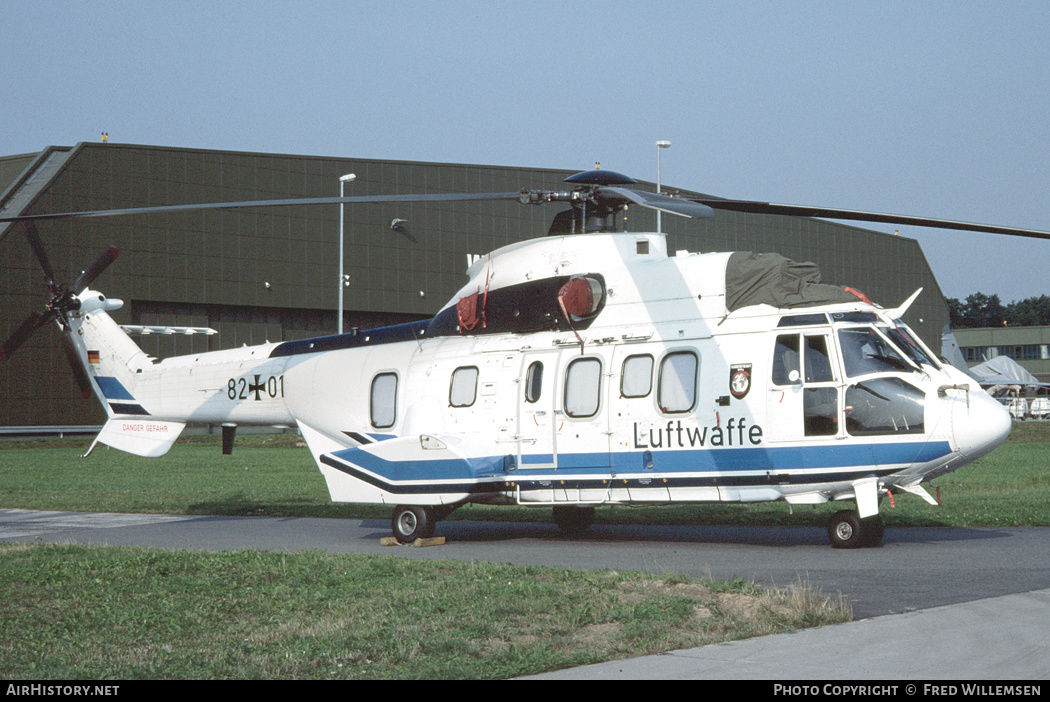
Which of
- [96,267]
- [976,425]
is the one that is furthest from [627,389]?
[96,267]

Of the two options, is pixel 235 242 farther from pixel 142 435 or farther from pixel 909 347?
pixel 909 347

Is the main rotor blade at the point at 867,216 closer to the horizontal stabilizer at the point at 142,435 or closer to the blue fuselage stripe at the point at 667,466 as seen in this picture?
the blue fuselage stripe at the point at 667,466

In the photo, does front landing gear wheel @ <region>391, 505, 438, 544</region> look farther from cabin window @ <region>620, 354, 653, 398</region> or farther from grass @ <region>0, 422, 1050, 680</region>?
cabin window @ <region>620, 354, 653, 398</region>

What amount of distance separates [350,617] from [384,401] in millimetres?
8534

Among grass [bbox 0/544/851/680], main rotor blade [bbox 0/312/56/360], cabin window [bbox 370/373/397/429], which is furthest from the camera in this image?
main rotor blade [bbox 0/312/56/360]

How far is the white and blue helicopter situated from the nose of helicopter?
0.8 inches

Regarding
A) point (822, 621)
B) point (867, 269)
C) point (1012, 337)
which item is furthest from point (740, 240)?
point (1012, 337)

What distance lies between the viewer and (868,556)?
40.1 ft

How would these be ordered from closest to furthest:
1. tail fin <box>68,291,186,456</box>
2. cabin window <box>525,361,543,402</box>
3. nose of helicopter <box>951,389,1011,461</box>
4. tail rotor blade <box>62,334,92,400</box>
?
1. nose of helicopter <box>951,389,1011,461</box>
2. cabin window <box>525,361,543,402</box>
3. tail fin <box>68,291,186,456</box>
4. tail rotor blade <box>62,334,92,400</box>

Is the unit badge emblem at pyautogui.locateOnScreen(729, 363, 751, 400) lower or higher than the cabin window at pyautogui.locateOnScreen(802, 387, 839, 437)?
higher

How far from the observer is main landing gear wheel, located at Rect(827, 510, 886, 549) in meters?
13.0

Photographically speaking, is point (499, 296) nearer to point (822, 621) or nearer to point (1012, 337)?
point (822, 621)

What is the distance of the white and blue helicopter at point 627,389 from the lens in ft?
41.7

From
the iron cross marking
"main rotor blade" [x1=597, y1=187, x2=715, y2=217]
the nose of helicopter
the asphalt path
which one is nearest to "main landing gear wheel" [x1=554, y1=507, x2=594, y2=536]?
the asphalt path
